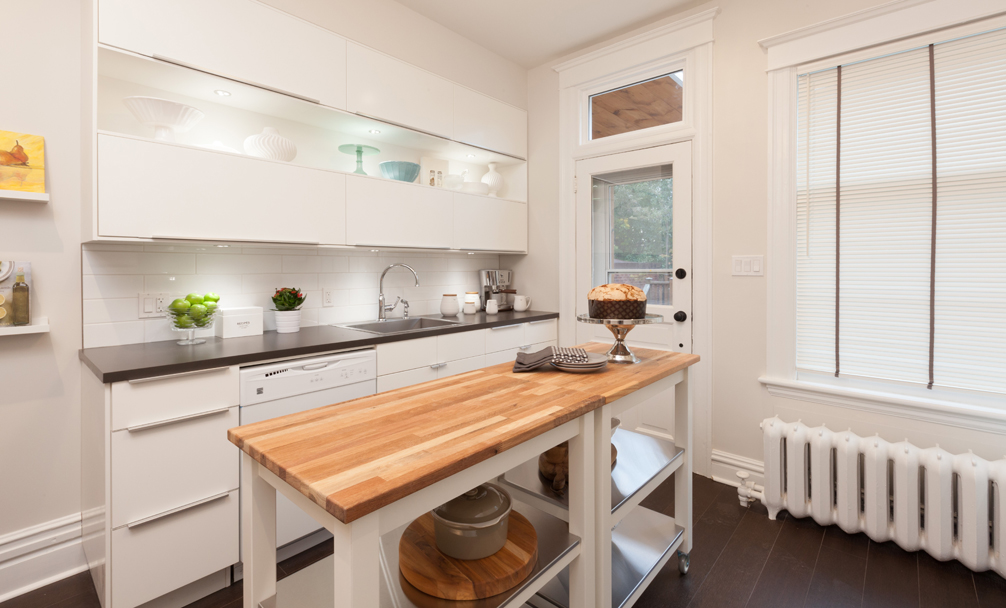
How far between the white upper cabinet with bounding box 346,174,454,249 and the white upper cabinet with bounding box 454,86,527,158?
1.70 ft

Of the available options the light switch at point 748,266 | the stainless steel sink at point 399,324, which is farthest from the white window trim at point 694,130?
the stainless steel sink at point 399,324

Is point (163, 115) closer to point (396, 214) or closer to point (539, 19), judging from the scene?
point (396, 214)

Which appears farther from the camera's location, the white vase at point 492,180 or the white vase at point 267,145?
the white vase at point 492,180

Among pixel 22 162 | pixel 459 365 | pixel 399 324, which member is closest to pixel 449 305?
pixel 399 324

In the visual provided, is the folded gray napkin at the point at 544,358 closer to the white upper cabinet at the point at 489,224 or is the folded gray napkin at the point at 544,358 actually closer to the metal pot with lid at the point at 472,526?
the metal pot with lid at the point at 472,526

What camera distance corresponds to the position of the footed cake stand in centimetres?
164

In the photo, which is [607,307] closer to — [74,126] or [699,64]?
[699,64]

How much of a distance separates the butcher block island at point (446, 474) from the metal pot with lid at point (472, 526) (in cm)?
9

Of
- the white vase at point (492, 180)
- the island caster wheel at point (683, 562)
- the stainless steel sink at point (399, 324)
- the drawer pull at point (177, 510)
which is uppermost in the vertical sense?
the white vase at point (492, 180)

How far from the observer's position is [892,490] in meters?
2.12

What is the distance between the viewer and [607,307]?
1.66 m

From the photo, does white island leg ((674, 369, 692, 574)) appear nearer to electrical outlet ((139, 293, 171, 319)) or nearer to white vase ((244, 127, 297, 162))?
white vase ((244, 127, 297, 162))

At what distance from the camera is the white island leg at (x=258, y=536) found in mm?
964

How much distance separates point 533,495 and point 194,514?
1363 mm
